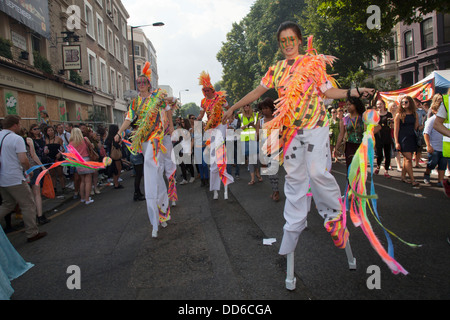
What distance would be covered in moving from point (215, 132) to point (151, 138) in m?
2.37

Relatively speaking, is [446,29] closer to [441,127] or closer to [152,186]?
[441,127]

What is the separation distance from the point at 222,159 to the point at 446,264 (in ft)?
14.1

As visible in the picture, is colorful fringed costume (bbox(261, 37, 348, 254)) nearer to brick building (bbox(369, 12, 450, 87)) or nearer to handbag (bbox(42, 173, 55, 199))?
handbag (bbox(42, 173, 55, 199))

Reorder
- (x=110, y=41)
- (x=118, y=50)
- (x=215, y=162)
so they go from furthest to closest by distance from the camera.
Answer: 1. (x=118, y=50)
2. (x=110, y=41)
3. (x=215, y=162)

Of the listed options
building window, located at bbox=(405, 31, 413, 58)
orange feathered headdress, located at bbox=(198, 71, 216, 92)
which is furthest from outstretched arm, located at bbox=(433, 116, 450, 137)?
building window, located at bbox=(405, 31, 413, 58)

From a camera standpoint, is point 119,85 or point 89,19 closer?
point 89,19

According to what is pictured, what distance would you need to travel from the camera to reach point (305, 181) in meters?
2.93

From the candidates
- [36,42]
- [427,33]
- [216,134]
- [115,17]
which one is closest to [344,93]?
[216,134]

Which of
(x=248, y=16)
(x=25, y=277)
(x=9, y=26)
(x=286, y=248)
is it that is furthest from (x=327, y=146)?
(x=248, y=16)

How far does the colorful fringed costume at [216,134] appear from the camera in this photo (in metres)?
6.66

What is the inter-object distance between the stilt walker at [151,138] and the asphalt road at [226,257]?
20.3 inches

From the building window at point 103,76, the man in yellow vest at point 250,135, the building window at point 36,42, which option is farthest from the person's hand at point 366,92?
the building window at point 103,76

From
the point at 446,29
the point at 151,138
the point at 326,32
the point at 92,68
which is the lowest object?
the point at 151,138
